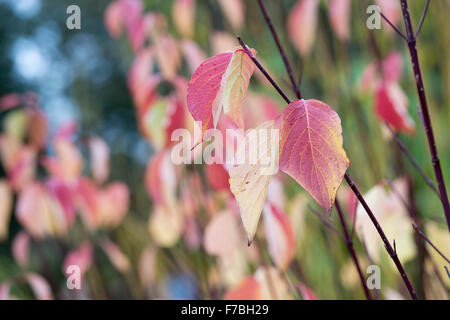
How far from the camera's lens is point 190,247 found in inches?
42.2

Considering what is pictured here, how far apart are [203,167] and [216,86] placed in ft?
2.31

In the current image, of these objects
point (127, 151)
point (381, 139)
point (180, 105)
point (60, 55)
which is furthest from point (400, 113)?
→ point (60, 55)

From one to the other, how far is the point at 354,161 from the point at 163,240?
0.42m

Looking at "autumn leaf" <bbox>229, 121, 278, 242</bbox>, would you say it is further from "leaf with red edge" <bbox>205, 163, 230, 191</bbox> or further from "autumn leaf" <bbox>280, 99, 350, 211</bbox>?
"leaf with red edge" <bbox>205, 163, 230, 191</bbox>

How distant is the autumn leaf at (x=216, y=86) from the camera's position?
0.83 feet

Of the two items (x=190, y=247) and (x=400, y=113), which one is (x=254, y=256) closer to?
(x=190, y=247)

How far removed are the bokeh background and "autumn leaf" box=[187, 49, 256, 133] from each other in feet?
0.22

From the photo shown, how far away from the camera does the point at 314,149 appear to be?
253mm

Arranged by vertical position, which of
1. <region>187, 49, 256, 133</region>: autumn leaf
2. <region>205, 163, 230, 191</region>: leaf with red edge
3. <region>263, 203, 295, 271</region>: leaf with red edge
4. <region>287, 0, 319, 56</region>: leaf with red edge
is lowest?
<region>263, 203, 295, 271</region>: leaf with red edge

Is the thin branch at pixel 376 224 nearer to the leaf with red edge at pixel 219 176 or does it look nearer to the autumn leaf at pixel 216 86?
the autumn leaf at pixel 216 86

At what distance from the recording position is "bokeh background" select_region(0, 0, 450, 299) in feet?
1.99

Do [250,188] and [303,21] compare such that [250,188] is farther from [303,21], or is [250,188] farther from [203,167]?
[203,167]

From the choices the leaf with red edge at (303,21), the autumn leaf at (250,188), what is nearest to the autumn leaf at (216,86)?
the autumn leaf at (250,188)

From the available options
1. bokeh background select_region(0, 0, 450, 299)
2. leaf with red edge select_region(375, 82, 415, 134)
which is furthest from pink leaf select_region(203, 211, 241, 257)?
leaf with red edge select_region(375, 82, 415, 134)
